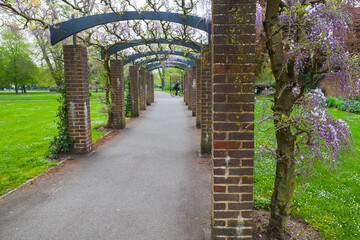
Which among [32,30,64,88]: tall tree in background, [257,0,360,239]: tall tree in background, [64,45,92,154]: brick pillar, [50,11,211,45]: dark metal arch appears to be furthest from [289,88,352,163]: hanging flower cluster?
[32,30,64,88]: tall tree in background

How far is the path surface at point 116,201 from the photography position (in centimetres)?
319

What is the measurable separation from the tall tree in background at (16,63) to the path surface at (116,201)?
39.4 m

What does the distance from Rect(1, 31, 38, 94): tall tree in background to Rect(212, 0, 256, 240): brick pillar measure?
142 ft

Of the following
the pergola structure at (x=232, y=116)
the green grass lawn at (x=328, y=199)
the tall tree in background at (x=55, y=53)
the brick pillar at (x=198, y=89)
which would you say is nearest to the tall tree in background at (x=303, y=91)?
the green grass lawn at (x=328, y=199)

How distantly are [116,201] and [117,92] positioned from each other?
7.23 meters

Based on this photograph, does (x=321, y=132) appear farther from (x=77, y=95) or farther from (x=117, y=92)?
(x=117, y=92)

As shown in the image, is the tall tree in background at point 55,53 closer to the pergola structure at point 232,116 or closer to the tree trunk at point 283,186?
the pergola structure at point 232,116

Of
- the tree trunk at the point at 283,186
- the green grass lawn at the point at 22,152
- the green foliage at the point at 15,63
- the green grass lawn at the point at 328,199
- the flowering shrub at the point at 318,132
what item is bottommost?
the green grass lawn at the point at 328,199

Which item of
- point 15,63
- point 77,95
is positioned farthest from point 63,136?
point 15,63

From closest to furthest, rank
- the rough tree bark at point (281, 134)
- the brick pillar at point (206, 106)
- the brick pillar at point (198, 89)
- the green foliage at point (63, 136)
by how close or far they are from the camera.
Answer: the rough tree bark at point (281, 134)
the green foliage at point (63, 136)
the brick pillar at point (206, 106)
the brick pillar at point (198, 89)

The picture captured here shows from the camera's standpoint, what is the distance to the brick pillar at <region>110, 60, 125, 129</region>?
10426 mm

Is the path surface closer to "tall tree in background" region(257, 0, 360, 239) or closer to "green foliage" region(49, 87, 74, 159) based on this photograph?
"green foliage" region(49, 87, 74, 159)

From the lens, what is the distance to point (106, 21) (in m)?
6.76

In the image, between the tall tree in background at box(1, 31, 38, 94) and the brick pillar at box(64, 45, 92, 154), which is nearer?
the brick pillar at box(64, 45, 92, 154)
